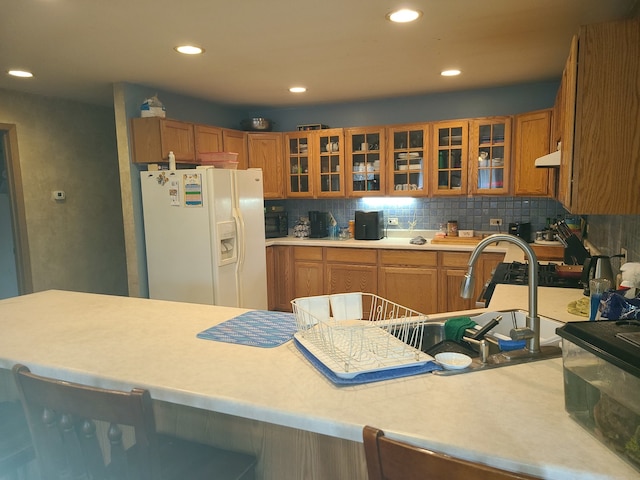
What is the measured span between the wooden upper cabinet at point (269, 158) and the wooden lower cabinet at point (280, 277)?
0.64 meters

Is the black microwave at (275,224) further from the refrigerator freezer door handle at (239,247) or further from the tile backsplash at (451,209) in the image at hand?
the refrigerator freezer door handle at (239,247)

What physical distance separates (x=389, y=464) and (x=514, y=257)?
10.2 ft

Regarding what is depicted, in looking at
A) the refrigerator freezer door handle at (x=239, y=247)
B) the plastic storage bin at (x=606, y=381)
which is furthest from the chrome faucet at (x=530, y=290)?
the refrigerator freezer door handle at (x=239, y=247)

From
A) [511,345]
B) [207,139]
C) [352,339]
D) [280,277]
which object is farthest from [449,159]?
[352,339]

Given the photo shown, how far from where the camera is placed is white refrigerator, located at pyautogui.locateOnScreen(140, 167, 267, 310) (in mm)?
3447

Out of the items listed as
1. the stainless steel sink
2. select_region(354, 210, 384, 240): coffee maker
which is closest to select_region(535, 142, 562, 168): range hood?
the stainless steel sink

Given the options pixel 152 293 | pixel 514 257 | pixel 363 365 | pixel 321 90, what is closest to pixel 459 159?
pixel 514 257

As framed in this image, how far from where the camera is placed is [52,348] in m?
1.56

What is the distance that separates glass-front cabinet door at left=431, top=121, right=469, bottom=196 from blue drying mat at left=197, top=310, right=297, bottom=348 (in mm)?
2867

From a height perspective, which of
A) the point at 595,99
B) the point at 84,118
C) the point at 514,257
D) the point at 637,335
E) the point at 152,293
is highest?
the point at 84,118

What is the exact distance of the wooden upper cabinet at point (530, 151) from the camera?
12.5 feet

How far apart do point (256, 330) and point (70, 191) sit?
355 cm

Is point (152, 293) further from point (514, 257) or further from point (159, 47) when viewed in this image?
point (514, 257)

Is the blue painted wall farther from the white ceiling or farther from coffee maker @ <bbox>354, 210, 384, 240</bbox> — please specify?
coffee maker @ <bbox>354, 210, 384, 240</bbox>
